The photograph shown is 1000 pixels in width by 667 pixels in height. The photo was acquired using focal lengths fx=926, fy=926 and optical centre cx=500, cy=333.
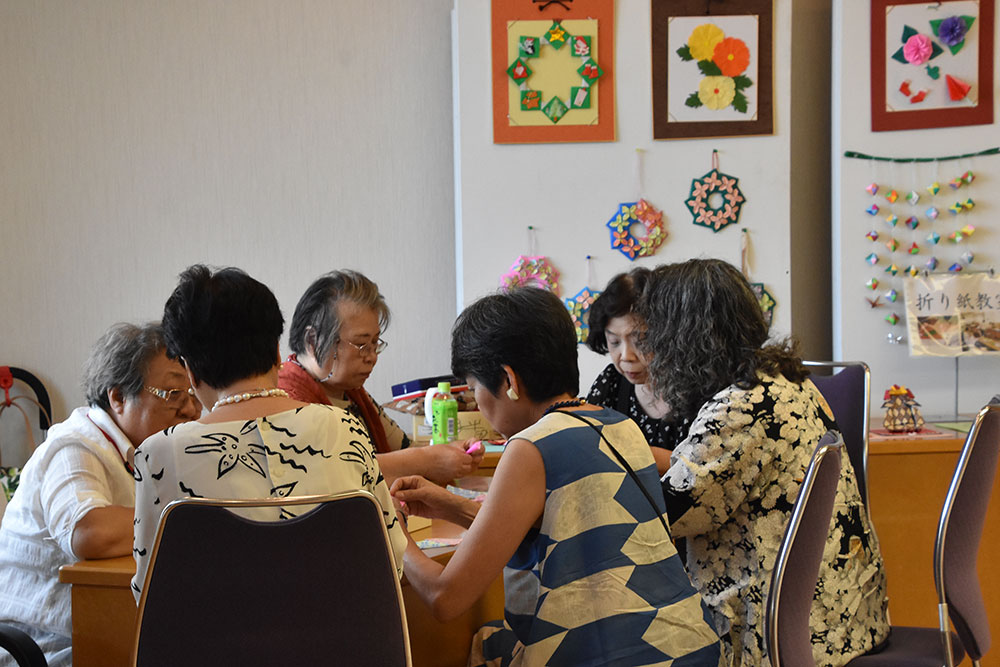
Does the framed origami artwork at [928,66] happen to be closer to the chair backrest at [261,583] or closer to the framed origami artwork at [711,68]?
the framed origami artwork at [711,68]

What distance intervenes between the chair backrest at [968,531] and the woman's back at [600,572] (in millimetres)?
665

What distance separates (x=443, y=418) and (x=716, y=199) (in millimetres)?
1588

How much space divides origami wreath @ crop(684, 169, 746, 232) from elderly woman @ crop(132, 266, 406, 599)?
2.54 m

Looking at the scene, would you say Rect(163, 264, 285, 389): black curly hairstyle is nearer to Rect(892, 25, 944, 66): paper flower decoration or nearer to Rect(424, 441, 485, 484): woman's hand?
Rect(424, 441, 485, 484): woman's hand

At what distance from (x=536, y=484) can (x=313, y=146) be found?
2.88 meters

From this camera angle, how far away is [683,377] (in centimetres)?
199

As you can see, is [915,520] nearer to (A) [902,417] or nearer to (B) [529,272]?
(A) [902,417]

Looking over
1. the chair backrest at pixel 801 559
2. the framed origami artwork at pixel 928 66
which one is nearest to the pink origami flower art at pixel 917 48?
the framed origami artwork at pixel 928 66

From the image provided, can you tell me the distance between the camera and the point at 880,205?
3730 mm

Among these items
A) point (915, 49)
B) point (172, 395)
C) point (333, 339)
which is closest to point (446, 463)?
point (333, 339)

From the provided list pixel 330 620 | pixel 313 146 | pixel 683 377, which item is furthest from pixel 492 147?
pixel 330 620

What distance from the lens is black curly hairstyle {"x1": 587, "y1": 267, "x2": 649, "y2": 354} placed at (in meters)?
2.73

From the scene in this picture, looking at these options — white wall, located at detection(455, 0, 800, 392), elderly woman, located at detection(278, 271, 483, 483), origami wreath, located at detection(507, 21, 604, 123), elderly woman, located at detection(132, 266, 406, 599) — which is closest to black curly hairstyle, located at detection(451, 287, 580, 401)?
elderly woman, located at detection(132, 266, 406, 599)

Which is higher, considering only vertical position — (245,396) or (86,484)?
(245,396)
